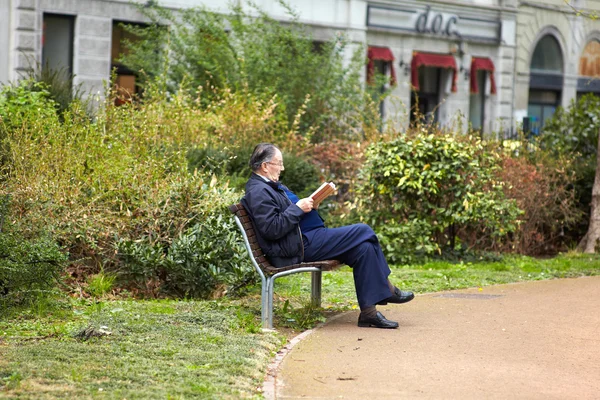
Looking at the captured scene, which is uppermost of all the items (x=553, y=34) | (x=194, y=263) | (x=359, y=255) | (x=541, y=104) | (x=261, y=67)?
(x=553, y=34)

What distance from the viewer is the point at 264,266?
7.78m

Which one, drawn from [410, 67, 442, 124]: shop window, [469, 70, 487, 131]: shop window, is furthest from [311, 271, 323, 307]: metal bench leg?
[469, 70, 487, 131]: shop window

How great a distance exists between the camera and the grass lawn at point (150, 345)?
5.60 metres

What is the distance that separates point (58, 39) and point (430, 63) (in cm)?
1058

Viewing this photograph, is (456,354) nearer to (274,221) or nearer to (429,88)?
(274,221)

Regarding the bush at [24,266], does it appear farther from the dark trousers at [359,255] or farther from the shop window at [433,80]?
the shop window at [433,80]

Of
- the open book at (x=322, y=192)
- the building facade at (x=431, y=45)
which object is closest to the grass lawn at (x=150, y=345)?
the open book at (x=322, y=192)

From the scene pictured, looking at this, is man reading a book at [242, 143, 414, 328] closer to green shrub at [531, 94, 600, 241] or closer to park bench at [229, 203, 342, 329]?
park bench at [229, 203, 342, 329]

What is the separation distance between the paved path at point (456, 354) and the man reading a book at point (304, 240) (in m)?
0.27

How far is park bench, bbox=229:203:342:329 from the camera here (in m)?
7.64

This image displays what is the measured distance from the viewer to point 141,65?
785 inches

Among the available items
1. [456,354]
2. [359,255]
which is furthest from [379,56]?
[456,354]

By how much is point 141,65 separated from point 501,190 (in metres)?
9.19

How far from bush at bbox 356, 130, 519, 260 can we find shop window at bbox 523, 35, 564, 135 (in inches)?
744
